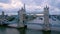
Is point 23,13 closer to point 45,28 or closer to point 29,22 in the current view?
point 29,22

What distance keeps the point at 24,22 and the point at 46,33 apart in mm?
3961

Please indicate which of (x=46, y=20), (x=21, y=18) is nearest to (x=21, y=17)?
(x=21, y=18)

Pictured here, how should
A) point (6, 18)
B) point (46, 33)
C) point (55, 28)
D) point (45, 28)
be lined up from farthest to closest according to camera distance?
point (6, 18)
point (55, 28)
point (45, 28)
point (46, 33)

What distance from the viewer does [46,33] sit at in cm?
1040

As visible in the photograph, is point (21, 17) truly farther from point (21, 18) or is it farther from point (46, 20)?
point (46, 20)

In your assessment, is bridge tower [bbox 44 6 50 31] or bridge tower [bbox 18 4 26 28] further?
bridge tower [bbox 18 4 26 28]

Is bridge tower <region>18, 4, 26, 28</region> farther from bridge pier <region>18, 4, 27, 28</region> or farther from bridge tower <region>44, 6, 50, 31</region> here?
bridge tower <region>44, 6, 50, 31</region>

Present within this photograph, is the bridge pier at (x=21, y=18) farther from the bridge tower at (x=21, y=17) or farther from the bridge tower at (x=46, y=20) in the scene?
the bridge tower at (x=46, y=20)

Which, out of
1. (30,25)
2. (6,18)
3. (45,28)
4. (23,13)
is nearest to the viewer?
(45,28)

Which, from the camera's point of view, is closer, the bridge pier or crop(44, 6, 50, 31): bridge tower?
crop(44, 6, 50, 31): bridge tower

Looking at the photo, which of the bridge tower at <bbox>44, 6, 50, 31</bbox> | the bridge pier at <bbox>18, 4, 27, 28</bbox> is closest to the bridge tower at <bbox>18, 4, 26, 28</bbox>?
the bridge pier at <bbox>18, 4, 27, 28</bbox>

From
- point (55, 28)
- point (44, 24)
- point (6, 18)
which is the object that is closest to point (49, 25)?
point (44, 24)

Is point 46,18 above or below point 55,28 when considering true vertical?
above

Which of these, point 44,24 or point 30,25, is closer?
point 44,24
